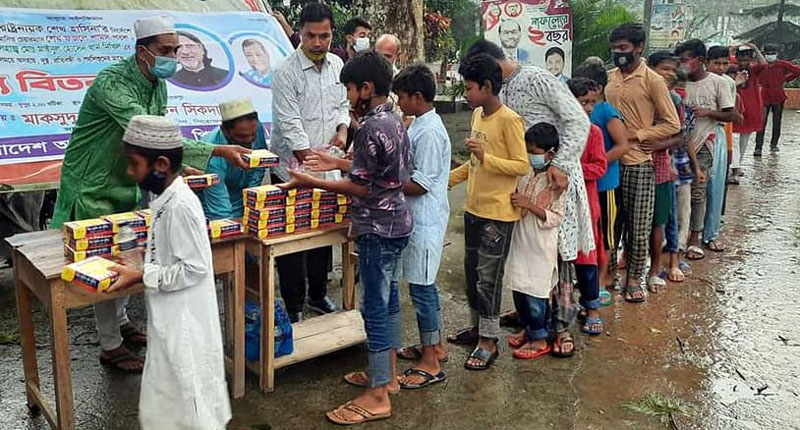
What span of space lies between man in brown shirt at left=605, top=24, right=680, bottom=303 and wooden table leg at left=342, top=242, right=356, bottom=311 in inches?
78.8

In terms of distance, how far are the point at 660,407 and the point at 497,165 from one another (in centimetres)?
148

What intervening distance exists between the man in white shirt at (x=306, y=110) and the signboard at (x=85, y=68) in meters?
1.23

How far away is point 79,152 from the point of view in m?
3.60

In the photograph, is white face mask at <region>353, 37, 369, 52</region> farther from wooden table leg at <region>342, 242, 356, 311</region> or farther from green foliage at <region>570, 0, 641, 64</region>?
green foliage at <region>570, 0, 641, 64</region>

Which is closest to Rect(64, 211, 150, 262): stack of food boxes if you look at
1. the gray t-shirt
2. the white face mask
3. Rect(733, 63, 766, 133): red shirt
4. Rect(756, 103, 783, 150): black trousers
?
the white face mask

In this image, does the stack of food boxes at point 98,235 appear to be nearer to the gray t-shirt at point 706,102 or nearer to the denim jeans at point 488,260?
the denim jeans at point 488,260

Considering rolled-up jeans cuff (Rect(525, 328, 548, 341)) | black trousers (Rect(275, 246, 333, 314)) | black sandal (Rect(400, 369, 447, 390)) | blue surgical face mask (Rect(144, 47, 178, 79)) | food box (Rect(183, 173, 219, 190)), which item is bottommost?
black sandal (Rect(400, 369, 447, 390))

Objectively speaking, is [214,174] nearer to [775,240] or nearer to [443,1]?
[775,240]

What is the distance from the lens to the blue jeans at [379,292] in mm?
3348

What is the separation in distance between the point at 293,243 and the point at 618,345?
84.7 inches

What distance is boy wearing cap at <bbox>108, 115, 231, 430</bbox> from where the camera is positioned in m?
2.51

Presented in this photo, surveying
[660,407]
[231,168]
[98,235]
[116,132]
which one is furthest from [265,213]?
[660,407]

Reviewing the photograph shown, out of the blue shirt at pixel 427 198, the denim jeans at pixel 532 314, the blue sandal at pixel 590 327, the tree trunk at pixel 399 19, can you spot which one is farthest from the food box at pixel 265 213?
the tree trunk at pixel 399 19

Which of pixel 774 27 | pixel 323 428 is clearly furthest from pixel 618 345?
pixel 774 27
